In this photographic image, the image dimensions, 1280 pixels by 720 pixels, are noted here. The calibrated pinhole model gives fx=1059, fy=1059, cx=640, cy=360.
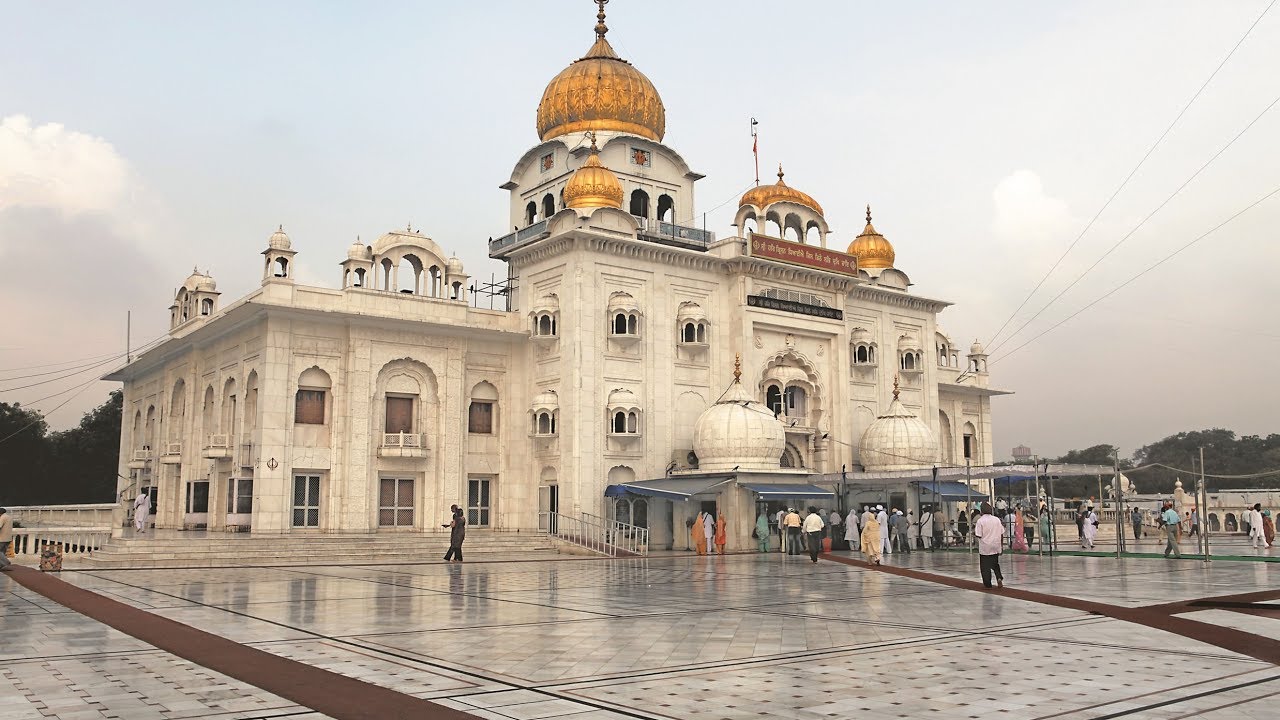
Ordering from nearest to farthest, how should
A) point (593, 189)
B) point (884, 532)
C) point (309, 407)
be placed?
1. point (884, 532)
2. point (309, 407)
3. point (593, 189)

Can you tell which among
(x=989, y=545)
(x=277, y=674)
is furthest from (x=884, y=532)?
(x=277, y=674)

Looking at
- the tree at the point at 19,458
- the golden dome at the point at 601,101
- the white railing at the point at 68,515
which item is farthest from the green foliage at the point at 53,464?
the golden dome at the point at 601,101

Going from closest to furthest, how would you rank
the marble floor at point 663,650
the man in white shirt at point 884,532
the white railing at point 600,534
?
the marble floor at point 663,650 < the man in white shirt at point 884,532 < the white railing at point 600,534

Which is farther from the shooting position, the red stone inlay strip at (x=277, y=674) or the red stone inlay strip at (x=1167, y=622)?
the red stone inlay strip at (x=1167, y=622)

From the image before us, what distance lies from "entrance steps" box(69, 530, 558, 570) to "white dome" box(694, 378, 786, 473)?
551 centimetres

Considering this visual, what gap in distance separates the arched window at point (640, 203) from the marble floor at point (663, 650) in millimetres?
21658

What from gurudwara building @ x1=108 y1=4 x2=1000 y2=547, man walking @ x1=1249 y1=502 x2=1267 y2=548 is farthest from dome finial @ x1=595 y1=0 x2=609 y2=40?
man walking @ x1=1249 y1=502 x2=1267 y2=548

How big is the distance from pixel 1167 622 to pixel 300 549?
1914 centimetres

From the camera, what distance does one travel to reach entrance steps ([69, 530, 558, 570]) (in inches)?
884

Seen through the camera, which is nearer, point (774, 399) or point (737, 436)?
point (737, 436)

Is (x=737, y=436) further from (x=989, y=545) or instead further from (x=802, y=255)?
(x=989, y=545)

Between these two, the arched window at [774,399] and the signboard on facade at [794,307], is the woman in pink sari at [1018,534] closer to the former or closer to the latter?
the arched window at [774,399]

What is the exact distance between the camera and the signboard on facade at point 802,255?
3475 cm

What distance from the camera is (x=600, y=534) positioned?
3006cm
